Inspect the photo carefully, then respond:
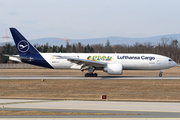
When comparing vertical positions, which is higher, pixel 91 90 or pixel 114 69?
pixel 114 69

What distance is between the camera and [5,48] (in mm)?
107250

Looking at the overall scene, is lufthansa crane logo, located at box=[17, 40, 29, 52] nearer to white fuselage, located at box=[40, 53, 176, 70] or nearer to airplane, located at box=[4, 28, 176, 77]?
airplane, located at box=[4, 28, 176, 77]

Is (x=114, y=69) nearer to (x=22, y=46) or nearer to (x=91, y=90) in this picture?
(x=91, y=90)

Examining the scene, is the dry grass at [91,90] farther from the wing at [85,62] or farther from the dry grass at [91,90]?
the wing at [85,62]

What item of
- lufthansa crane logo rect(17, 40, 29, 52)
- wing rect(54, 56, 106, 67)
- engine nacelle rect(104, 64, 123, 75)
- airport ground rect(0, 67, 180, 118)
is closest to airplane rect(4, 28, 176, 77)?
lufthansa crane logo rect(17, 40, 29, 52)

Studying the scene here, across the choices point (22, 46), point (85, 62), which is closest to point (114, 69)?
point (85, 62)

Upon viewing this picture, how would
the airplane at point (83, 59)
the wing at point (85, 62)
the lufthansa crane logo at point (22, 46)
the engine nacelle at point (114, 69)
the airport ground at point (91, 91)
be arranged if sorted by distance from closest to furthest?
the airport ground at point (91, 91)
the wing at point (85, 62)
the engine nacelle at point (114, 69)
the airplane at point (83, 59)
the lufthansa crane logo at point (22, 46)

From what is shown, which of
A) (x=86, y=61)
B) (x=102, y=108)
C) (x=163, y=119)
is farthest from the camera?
(x=86, y=61)

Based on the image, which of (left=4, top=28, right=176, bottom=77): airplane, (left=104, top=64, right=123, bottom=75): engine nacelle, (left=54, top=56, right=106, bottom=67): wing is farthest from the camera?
(left=4, top=28, right=176, bottom=77): airplane

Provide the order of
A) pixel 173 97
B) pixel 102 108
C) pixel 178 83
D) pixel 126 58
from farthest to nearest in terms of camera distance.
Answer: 1. pixel 126 58
2. pixel 178 83
3. pixel 173 97
4. pixel 102 108

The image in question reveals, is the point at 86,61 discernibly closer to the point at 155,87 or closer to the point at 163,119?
the point at 155,87

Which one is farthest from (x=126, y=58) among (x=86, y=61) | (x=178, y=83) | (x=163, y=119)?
(x=163, y=119)

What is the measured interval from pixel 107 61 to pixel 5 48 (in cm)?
8344

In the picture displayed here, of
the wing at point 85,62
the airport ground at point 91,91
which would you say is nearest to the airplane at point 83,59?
the wing at point 85,62
